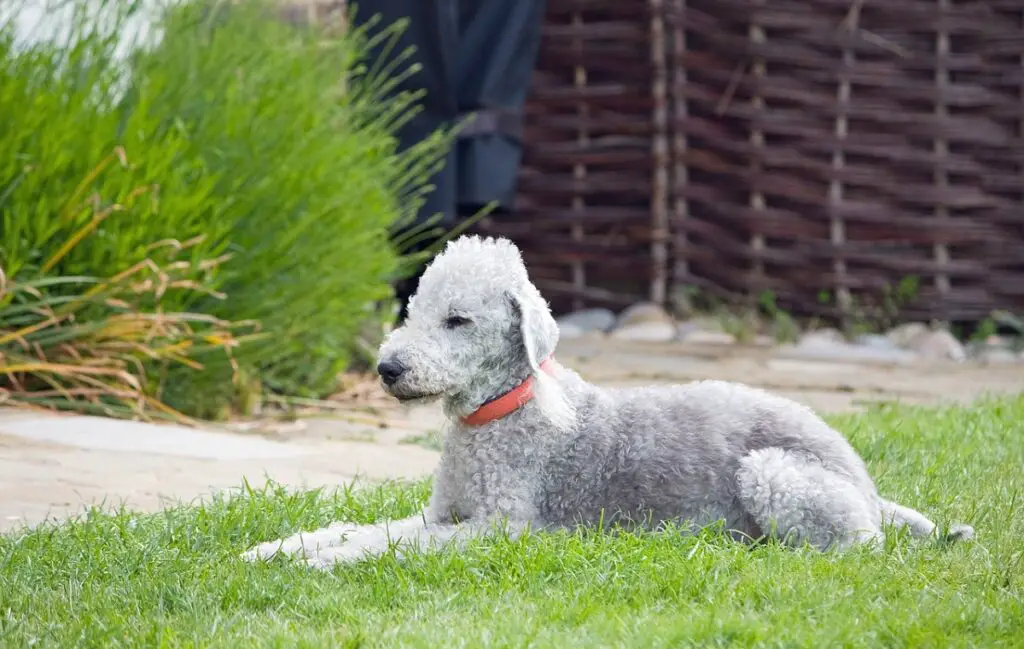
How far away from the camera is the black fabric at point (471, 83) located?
25.5 feet

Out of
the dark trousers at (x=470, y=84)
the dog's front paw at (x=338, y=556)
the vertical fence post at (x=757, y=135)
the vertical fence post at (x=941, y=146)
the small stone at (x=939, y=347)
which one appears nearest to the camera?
the dog's front paw at (x=338, y=556)

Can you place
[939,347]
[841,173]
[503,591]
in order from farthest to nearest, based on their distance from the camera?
[841,173], [939,347], [503,591]

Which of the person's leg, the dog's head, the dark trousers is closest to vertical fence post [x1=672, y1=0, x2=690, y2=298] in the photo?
the dark trousers

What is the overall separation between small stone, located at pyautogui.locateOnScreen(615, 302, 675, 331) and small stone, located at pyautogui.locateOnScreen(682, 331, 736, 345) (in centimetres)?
36

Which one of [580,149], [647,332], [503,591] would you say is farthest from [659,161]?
[503,591]

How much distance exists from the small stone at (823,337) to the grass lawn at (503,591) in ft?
19.6

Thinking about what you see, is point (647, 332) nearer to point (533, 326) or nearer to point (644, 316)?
point (644, 316)

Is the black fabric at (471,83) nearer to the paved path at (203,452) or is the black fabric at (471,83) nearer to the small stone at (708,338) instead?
the paved path at (203,452)

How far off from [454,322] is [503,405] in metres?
0.29

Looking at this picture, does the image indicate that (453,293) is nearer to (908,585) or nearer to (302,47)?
(908,585)

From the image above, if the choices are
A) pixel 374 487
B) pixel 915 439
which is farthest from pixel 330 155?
pixel 915 439

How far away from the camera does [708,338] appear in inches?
408

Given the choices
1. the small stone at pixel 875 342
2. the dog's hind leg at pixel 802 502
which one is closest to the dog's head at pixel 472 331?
the dog's hind leg at pixel 802 502

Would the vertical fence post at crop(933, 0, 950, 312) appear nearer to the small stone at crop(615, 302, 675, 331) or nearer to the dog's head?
the small stone at crop(615, 302, 675, 331)
